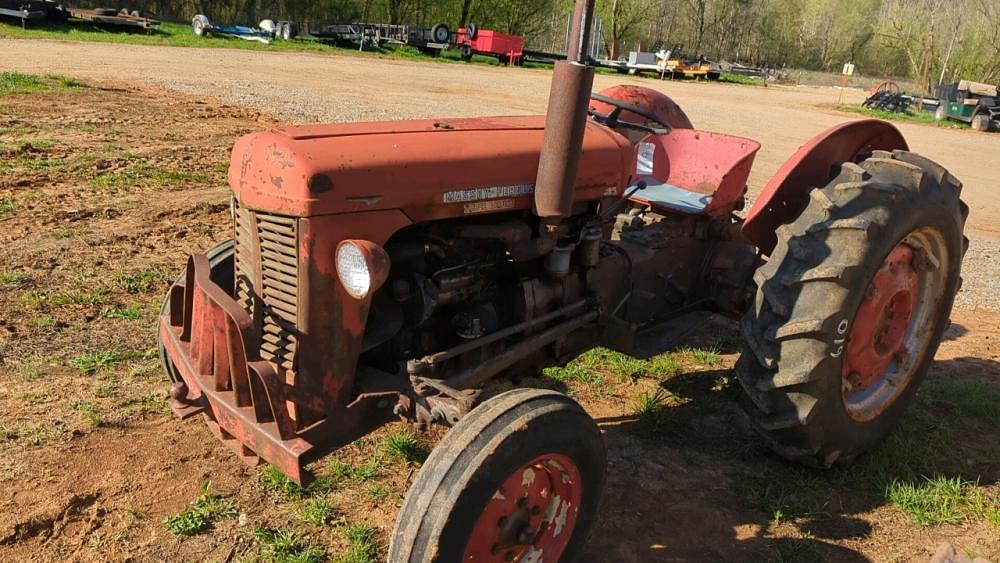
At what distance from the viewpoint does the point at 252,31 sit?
100 ft

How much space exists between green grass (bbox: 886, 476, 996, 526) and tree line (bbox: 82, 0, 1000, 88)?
109 ft

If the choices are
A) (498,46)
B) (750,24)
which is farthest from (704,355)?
(750,24)

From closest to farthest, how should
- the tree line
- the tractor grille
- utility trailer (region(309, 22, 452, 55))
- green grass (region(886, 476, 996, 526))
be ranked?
the tractor grille
green grass (region(886, 476, 996, 526))
utility trailer (region(309, 22, 452, 55))
the tree line

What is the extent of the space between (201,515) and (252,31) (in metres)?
31.0

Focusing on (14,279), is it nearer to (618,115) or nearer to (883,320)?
(618,115)

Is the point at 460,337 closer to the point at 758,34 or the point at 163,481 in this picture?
the point at 163,481

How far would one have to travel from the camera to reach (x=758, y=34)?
221ft

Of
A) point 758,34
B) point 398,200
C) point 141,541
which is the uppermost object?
point 758,34

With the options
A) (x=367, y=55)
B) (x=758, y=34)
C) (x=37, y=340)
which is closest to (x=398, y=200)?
(x=37, y=340)

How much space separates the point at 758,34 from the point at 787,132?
5485 centimetres

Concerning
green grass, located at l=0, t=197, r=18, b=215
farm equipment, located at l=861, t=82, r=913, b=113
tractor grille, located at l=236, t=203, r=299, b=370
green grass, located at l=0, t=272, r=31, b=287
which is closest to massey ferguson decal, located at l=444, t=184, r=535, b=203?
tractor grille, located at l=236, t=203, r=299, b=370

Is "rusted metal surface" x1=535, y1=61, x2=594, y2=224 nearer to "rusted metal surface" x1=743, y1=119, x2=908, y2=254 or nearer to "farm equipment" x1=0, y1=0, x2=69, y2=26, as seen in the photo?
A: "rusted metal surface" x1=743, y1=119, x2=908, y2=254

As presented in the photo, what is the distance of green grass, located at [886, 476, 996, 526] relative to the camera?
328 centimetres

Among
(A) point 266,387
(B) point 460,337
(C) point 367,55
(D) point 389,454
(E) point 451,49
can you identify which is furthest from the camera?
(E) point 451,49
